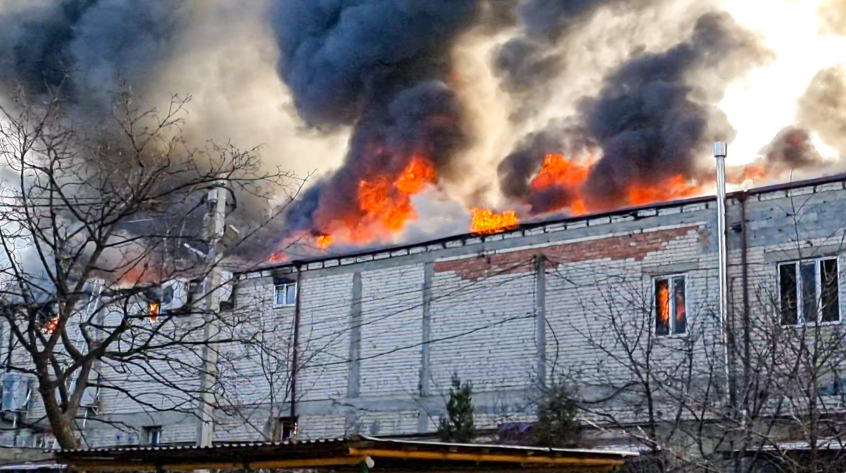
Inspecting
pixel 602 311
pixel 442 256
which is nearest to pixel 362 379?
pixel 442 256

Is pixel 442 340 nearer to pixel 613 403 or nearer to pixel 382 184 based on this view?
pixel 613 403

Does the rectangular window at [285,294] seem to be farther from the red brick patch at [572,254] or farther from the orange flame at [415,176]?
the orange flame at [415,176]

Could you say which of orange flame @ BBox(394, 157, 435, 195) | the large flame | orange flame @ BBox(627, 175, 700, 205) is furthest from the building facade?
orange flame @ BBox(394, 157, 435, 195)

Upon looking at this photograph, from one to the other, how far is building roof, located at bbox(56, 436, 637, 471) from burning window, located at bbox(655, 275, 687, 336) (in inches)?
354

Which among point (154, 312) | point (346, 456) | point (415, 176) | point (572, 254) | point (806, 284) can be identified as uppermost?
point (415, 176)

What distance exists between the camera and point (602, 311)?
19250 millimetres

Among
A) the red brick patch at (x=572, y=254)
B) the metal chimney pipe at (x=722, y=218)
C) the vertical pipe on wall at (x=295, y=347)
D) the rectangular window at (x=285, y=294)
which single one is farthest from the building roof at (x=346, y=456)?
the rectangular window at (x=285, y=294)

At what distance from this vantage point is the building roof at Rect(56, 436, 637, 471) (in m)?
7.82

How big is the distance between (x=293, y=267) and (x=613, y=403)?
822 cm

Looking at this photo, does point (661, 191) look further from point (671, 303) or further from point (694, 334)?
point (694, 334)

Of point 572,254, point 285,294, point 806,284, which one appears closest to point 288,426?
point 285,294

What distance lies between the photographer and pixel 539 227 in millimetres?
20422

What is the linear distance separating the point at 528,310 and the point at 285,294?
626 cm

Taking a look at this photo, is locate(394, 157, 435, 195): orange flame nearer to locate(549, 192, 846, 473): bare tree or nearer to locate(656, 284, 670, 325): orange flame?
locate(549, 192, 846, 473): bare tree
